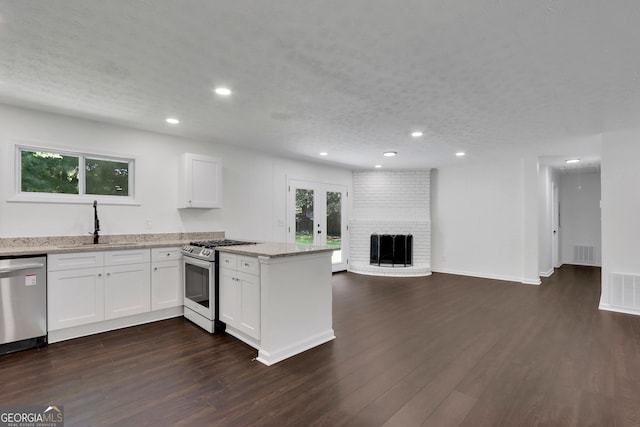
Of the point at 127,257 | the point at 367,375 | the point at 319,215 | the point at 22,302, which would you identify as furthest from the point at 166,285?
the point at 319,215

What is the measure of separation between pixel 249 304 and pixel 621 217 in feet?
16.3

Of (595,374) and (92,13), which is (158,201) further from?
(595,374)

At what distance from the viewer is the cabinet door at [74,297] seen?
10.3 feet

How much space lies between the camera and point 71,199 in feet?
12.2

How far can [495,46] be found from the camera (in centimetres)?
212

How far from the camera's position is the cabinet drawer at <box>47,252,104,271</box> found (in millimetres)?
3133

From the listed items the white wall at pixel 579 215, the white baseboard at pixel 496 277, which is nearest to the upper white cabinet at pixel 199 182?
the white baseboard at pixel 496 277

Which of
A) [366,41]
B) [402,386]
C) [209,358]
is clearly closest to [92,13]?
[366,41]

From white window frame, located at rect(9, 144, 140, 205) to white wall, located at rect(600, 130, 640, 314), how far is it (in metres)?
6.44

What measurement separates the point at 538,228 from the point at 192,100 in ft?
21.3

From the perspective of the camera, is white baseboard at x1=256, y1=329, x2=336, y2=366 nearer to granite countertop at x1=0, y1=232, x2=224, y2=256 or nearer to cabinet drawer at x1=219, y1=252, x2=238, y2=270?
cabinet drawer at x1=219, y1=252, x2=238, y2=270

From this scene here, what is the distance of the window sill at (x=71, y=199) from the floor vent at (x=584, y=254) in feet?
33.3

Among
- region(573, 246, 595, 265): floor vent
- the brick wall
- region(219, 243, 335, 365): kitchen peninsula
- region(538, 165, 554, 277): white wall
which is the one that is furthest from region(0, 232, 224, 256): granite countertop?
region(573, 246, 595, 265): floor vent

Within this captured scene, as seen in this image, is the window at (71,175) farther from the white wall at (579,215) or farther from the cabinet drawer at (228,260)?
the white wall at (579,215)
